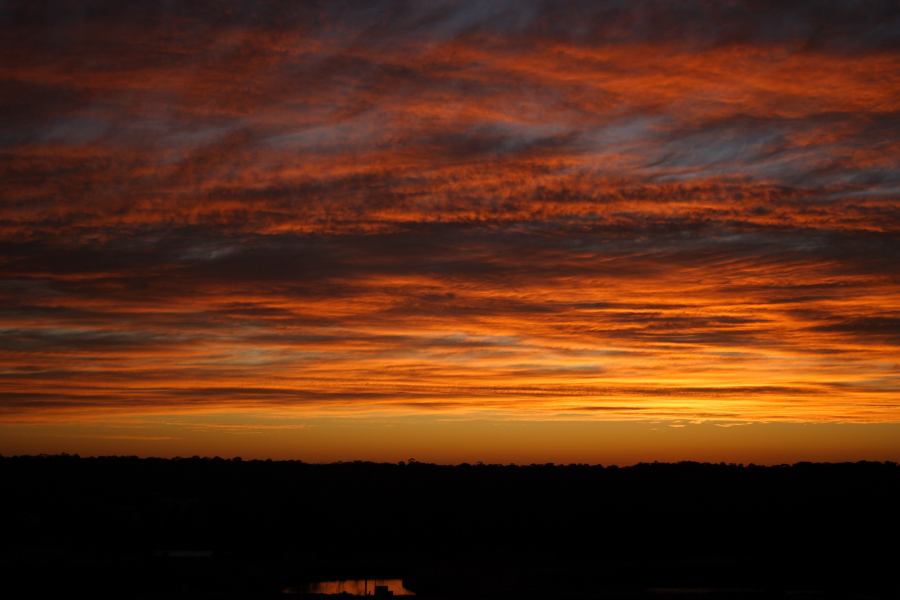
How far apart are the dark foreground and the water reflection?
1.48 m

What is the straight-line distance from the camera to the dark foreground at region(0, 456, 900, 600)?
65.8 m

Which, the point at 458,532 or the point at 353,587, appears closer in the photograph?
Answer: the point at 353,587

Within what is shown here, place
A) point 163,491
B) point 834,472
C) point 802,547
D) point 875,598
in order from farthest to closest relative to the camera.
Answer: point 834,472 → point 163,491 → point 802,547 → point 875,598

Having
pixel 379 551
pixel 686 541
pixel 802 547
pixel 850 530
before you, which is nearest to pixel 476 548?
pixel 379 551

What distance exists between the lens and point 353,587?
70062 mm

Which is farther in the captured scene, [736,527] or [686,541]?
[736,527]

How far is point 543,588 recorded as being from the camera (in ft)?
209

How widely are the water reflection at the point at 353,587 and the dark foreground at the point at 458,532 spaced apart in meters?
1.48

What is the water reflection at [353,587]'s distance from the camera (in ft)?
216

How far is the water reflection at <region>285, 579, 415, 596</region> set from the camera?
66.0m

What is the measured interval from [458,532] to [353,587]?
38.4 m

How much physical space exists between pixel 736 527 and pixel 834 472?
72.7 meters

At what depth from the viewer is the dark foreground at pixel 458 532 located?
2591 inches

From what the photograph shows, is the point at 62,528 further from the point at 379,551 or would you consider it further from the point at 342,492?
the point at 342,492
